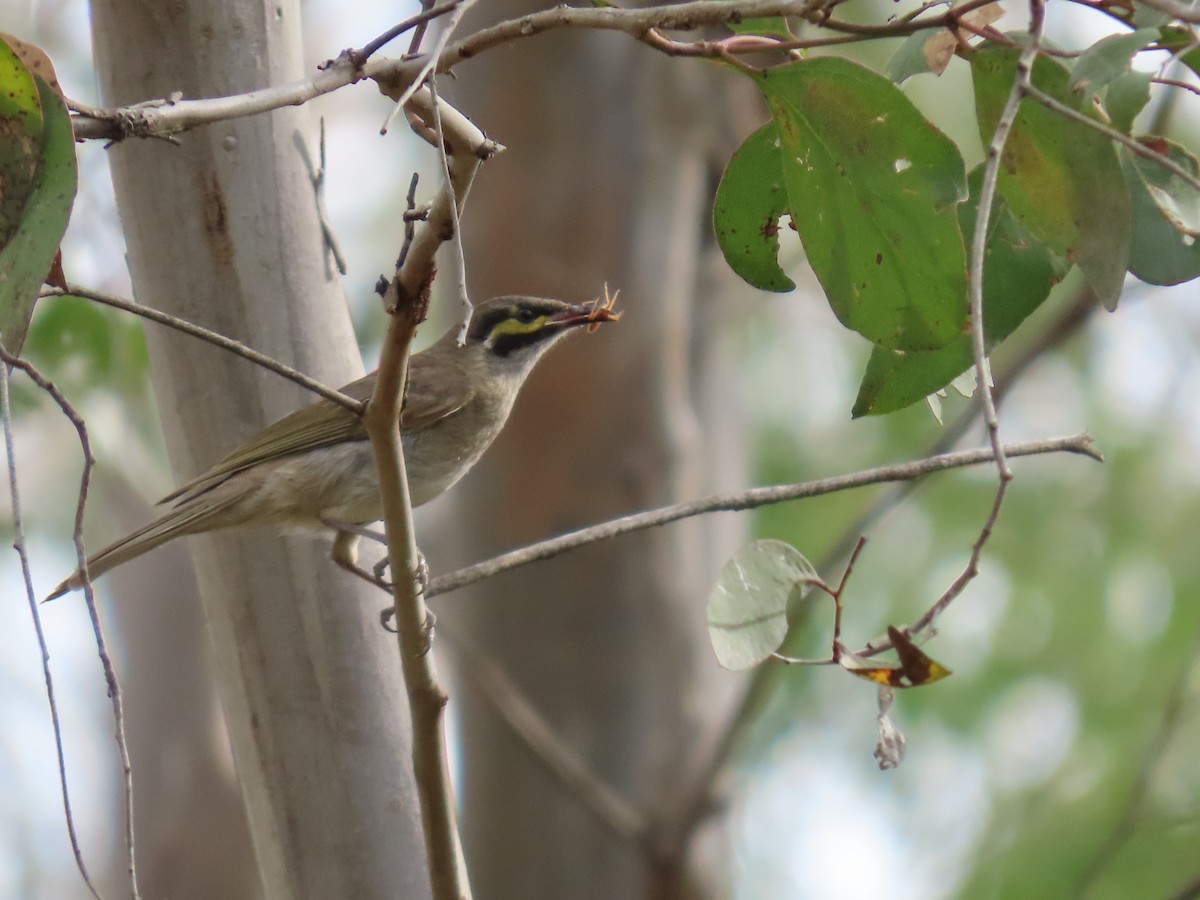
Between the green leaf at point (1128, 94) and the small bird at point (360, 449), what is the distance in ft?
5.79

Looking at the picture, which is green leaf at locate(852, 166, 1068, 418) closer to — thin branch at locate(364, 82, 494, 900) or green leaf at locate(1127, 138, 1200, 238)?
green leaf at locate(1127, 138, 1200, 238)

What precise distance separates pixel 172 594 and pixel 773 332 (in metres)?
6.05

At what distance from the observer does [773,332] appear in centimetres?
1231

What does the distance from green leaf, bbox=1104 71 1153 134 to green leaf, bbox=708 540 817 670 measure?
1.03 metres

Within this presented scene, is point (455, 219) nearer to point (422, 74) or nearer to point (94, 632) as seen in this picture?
point (422, 74)

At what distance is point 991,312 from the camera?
9.32 ft

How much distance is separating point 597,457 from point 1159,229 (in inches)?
183

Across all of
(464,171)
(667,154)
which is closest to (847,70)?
(464,171)

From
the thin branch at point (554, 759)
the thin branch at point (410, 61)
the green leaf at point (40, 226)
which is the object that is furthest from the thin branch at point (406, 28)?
the thin branch at point (554, 759)

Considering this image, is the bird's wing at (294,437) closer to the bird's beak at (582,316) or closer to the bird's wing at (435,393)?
the bird's wing at (435,393)

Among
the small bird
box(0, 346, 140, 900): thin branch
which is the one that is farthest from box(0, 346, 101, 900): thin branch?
the small bird

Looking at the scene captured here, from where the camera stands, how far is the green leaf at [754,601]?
258cm

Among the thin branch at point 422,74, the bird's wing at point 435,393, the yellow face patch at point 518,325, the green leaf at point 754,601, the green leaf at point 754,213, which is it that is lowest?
the green leaf at point 754,601

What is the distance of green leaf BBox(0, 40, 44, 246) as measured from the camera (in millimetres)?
2117
